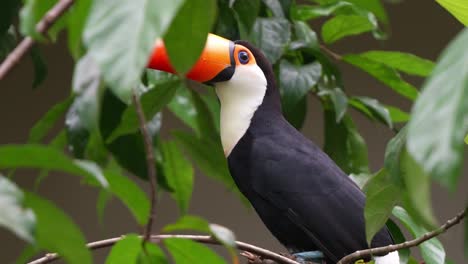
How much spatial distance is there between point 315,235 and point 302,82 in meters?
0.26

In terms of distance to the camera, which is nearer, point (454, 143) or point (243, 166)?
point (454, 143)

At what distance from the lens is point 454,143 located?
39 centimetres

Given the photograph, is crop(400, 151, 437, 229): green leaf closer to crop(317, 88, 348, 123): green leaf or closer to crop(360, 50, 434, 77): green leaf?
crop(317, 88, 348, 123): green leaf

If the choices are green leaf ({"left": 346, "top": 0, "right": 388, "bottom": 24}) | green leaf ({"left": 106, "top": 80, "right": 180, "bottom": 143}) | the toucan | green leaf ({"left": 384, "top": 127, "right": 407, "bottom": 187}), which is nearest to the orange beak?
the toucan

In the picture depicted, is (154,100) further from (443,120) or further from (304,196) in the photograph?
(443,120)

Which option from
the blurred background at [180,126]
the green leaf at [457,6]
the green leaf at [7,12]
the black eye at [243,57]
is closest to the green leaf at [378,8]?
the green leaf at [457,6]

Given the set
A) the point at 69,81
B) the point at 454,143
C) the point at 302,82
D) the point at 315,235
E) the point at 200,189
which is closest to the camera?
the point at 454,143

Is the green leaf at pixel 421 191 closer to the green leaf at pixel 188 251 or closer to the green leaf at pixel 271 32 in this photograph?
the green leaf at pixel 188 251

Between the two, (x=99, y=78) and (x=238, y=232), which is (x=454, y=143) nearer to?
(x=99, y=78)

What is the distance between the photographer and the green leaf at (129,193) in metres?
0.60

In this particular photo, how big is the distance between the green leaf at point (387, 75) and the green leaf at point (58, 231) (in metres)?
1.00

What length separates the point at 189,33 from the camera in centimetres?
53

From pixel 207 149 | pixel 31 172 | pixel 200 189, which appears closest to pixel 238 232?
pixel 200 189

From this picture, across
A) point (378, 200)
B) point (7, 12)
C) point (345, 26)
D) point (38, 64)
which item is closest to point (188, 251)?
point (378, 200)
